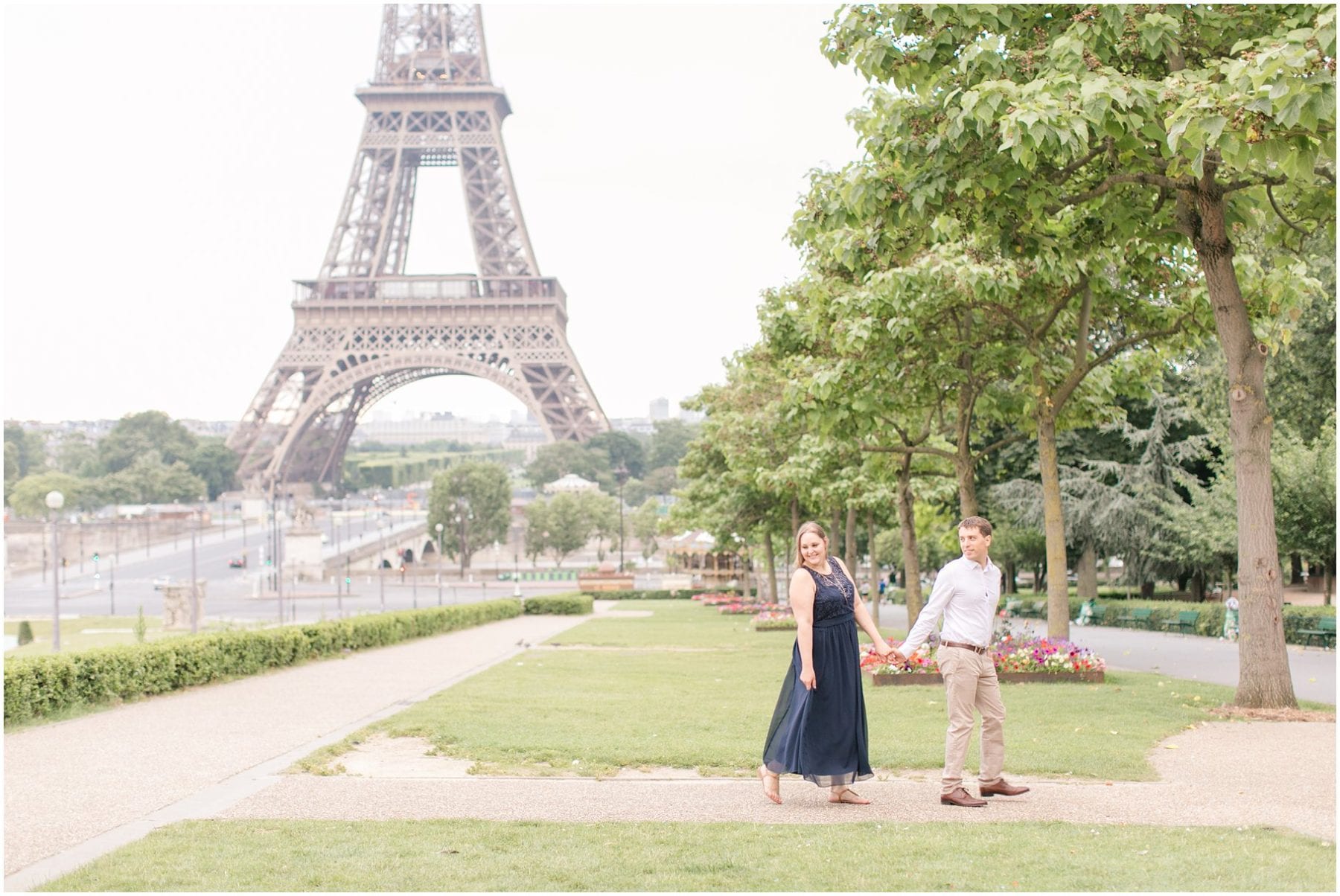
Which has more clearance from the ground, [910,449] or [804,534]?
[910,449]

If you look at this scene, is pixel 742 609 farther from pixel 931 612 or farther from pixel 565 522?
pixel 565 522

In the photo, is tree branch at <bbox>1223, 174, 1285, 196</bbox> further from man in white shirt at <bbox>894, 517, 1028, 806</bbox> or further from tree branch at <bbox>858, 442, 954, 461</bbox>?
tree branch at <bbox>858, 442, 954, 461</bbox>

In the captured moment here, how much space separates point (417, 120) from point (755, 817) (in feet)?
256

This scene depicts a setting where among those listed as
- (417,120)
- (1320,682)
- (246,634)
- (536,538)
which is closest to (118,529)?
(536,538)

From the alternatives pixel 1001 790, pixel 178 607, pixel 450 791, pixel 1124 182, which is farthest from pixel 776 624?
pixel 1001 790

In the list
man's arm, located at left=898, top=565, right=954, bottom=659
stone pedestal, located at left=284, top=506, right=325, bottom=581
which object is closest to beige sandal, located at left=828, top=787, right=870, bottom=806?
man's arm, located at left=898, top=565, right=954, bottom=659

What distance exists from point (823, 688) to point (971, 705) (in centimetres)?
84

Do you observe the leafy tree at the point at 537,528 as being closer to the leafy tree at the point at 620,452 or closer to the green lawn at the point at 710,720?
the leafy tree at the point at 620,452

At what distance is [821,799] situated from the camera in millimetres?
7500

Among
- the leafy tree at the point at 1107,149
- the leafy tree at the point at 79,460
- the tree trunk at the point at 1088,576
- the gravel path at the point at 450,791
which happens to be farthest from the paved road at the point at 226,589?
the leafy tree at the point at 79,460

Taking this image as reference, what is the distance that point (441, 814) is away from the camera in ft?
23.1

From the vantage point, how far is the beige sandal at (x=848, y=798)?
727 cm

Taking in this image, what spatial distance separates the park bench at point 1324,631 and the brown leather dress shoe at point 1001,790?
18.7 m

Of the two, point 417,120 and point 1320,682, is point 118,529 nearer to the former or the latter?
point 417,120
